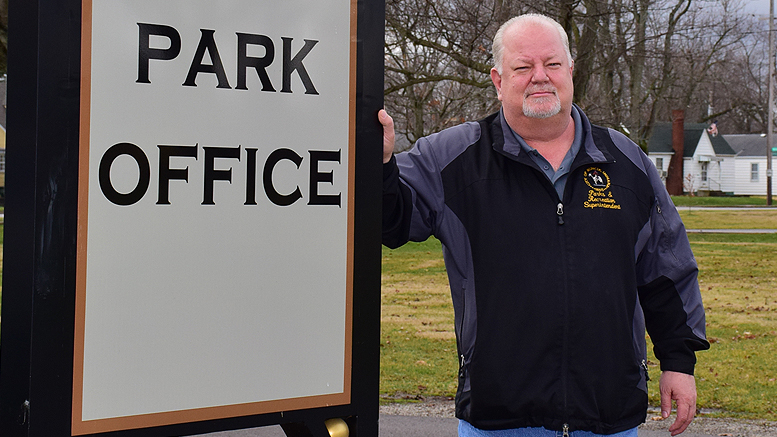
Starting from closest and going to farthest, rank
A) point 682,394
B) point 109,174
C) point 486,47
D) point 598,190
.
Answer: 1. point 109,174
2. point 598,190
3. point 682,394
4. point 486,47

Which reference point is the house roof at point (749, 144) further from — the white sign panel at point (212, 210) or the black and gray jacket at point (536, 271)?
the white sign panel at point (212, 210)

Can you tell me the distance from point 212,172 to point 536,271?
1.16m

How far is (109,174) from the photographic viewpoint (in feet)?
5.04

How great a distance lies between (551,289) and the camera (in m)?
2.39

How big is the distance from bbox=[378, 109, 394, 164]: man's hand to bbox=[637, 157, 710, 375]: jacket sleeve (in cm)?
102

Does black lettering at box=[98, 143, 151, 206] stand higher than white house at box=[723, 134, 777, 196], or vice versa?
white house at box=[723, 134, 777, 196]

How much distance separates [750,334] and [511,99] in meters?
5.64

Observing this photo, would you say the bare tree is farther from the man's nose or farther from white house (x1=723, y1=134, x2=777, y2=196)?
white house (x1=723, y1=134, x2=777, y2=196)

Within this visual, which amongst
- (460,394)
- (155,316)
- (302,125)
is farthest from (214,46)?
(460,394)

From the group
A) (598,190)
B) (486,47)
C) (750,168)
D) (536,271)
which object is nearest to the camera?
(536,271)

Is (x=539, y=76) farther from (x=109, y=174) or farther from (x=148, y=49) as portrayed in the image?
(x=109, y=174)

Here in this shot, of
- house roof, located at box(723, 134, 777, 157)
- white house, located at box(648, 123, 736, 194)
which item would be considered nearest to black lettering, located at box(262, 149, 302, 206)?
white house, located at box(648, 123, 736, 194)

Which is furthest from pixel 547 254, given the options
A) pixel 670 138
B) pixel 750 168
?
pixel 750 168

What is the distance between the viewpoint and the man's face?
2.51 meters
